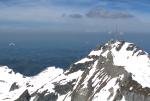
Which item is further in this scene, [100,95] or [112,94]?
[100,95]

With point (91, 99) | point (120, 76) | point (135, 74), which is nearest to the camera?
point (135, 74)

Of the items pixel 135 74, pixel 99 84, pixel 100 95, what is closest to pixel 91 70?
pixel 99 84

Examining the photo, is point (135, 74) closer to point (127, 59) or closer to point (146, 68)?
point (146, 68)

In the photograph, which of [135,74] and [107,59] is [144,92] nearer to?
[135,74]

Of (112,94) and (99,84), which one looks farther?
(99,84)

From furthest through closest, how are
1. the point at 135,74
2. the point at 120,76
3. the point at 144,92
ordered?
the point at 120,76
the point at 135,74
the point at 144,92

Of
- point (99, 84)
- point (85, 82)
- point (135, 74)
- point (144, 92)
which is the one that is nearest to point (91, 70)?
point (85, 82)

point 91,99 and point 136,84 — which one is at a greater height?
point 136,84

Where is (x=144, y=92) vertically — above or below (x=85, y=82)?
above

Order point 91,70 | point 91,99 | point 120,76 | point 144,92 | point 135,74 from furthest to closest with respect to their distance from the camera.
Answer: point 91,70 < point 91,99 < point 120,76 < point 135,74 < point 144,92
